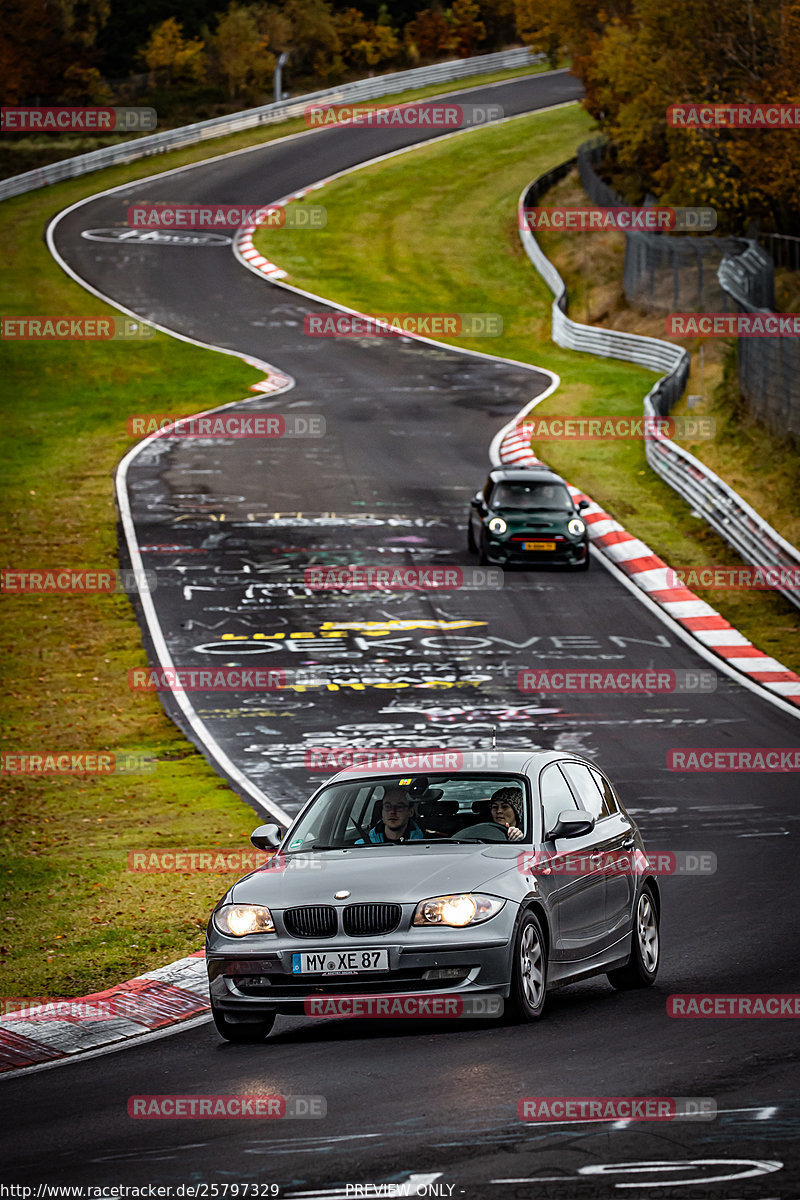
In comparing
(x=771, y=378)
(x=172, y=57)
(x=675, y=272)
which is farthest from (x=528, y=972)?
(x=172, y=57)

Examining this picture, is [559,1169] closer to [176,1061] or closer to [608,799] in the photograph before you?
[176,1061]

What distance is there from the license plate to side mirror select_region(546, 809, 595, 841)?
1381 mm

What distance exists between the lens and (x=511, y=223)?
67500 mm

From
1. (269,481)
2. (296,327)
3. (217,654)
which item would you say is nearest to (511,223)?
(296,327)

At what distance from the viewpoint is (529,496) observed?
30.3 meters

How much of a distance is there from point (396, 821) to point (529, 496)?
20633 mm

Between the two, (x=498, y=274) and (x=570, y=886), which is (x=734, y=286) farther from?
(x=570, y=886)

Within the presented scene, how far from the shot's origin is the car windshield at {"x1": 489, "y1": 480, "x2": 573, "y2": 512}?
3006 cm

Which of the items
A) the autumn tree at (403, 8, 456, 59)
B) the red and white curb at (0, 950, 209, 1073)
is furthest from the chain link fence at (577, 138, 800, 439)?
the autumn tree at (403, 8, 456, 59)

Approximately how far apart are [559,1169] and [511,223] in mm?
63367

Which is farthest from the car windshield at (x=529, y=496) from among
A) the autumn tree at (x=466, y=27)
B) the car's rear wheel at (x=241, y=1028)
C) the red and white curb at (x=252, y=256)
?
the autumn tree at (x=466, y=27)

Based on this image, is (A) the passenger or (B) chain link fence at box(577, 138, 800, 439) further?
(B) chain link fence at box(577, 138, 800, 439)

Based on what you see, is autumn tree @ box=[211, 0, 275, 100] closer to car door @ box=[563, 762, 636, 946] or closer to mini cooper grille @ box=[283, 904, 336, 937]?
car door @ box=[563, 762, 636, 946]

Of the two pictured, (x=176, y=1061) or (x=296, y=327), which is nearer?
(x=176, y=1061)
